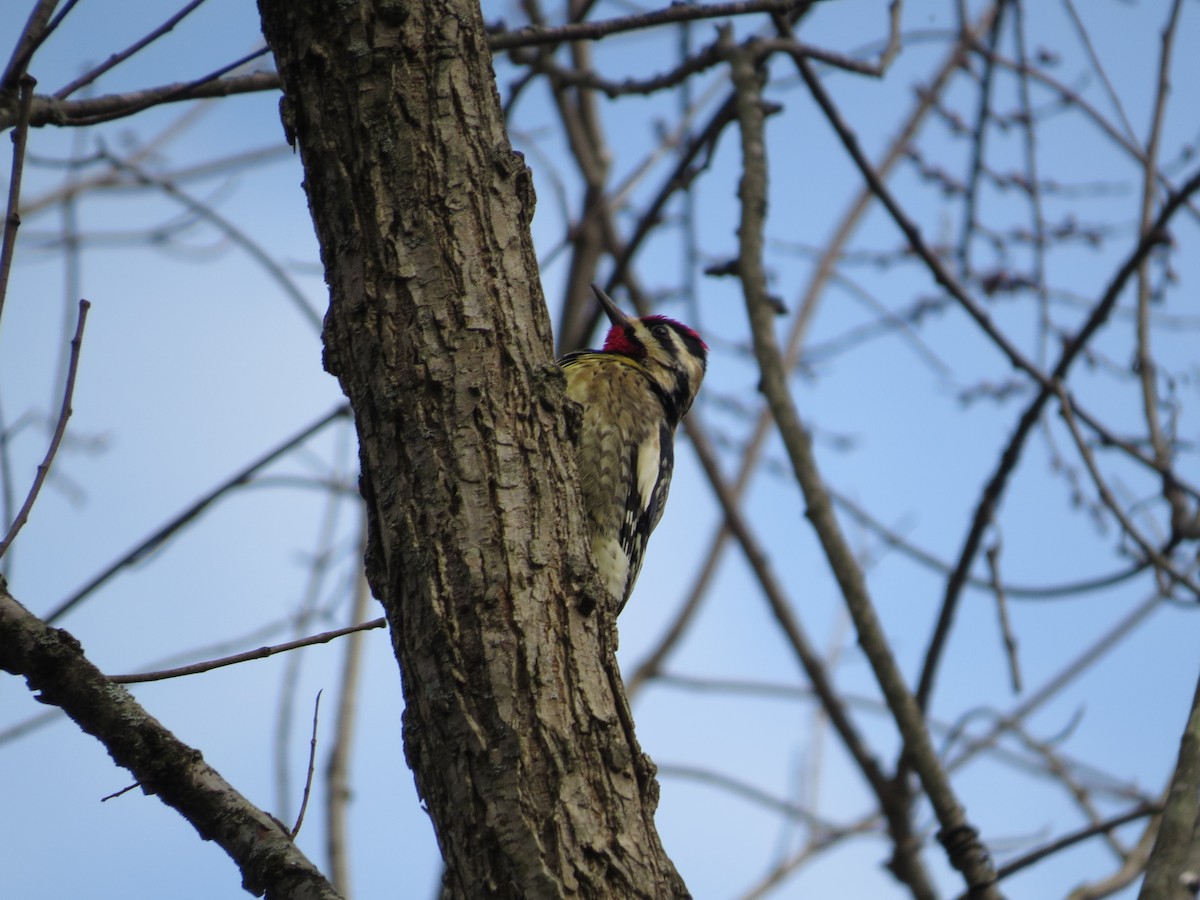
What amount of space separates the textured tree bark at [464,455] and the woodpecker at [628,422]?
5.33 feet

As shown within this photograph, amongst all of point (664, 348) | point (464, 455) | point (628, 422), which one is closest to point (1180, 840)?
point (464, 455)

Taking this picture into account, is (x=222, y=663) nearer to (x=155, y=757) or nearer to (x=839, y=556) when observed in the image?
(x=155, y=757)

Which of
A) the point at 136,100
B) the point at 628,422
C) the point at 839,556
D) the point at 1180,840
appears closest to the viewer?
the point at 1180,840

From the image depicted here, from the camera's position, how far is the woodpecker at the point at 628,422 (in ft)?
13.8

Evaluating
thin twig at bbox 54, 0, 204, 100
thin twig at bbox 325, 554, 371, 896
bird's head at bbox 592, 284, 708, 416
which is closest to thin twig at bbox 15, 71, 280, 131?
thin twig at bbox 54, 0, 204, 100

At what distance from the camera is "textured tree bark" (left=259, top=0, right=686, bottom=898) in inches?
79.3

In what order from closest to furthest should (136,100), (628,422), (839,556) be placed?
(136,100), (839,556), (628,422)

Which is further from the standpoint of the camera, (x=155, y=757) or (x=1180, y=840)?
(x=155, y=757)

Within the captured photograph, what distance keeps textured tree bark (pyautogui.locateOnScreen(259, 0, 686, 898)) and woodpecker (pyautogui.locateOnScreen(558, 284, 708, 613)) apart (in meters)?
1.62

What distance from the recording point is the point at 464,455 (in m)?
2.21

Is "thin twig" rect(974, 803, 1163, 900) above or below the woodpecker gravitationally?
below

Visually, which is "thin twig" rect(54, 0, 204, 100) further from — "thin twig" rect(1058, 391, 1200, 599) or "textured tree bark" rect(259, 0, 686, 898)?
"thin twig" rect(1058, 391, 1200, 599)

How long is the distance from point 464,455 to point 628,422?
2.27m

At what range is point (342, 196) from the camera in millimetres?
2334
